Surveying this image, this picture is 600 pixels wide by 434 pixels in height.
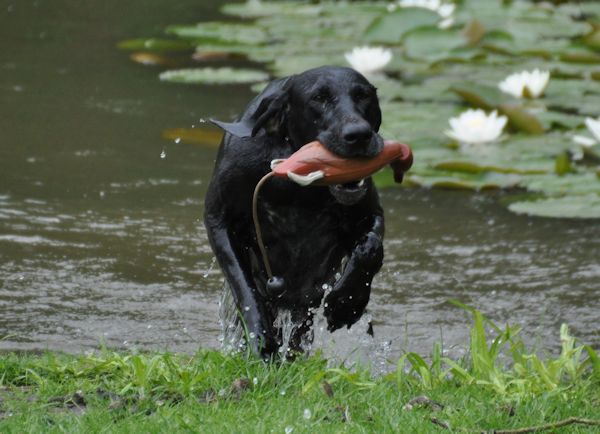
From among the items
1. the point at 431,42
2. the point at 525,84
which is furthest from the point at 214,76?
the point at 525,84

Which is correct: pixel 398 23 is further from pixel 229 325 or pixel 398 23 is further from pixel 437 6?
pixel 229 325

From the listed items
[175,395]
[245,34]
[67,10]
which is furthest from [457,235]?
[67,10]

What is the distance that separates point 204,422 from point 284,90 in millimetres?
1353

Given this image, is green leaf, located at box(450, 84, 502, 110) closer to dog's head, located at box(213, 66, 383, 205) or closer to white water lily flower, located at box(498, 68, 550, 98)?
white water lily flower, located at box(498, 68, 550, 98)

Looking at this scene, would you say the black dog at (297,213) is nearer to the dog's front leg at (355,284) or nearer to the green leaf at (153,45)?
the dog's front leg at (355,284)

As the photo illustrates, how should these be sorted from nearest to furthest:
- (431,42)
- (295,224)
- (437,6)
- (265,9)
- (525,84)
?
(295,224) → (525,84) → (431,42) → (437,6) → (265,9)

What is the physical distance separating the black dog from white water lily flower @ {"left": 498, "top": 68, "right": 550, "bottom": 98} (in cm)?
452

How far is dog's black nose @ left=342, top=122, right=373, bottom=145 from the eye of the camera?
12.8 ft

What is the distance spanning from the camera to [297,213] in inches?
172

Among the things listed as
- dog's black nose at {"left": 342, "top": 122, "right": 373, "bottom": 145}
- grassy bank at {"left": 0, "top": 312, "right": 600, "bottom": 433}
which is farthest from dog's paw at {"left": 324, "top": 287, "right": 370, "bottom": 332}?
dog's black nose at {"left": 342, "top": 122, "right": 373, "bottom": 145}

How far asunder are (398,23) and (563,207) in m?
4.48

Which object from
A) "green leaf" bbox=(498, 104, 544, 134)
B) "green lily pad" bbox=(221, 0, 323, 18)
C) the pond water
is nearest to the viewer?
the pond water

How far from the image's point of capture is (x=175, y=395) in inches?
145

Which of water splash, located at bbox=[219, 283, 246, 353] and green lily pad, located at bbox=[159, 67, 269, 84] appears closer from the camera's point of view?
water splash, located at bbox=[219, 283, 246, 353]
